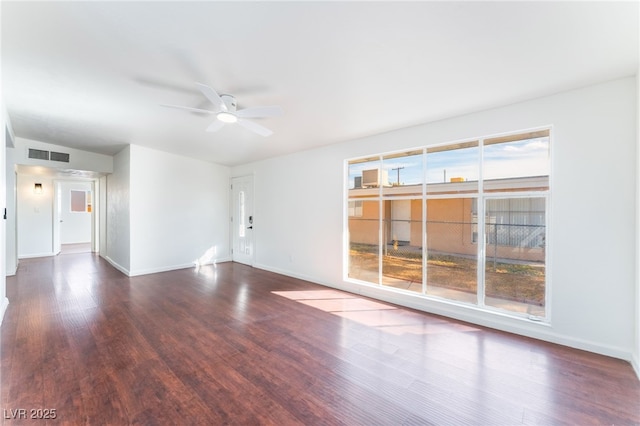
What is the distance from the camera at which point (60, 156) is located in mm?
5848

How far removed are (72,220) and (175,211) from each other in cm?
662

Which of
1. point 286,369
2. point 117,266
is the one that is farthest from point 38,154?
point 286,369

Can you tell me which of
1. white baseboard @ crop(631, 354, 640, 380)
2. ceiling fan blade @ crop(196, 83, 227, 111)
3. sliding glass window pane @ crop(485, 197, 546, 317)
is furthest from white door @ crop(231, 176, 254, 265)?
white baseboard @ crop(631, 354, 640, 380)

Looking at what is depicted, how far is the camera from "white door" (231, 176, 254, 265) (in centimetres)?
662

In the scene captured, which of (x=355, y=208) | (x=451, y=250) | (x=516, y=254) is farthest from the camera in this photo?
(x=355, y=208)

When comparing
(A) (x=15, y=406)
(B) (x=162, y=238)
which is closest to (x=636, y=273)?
(A) (x=15, y=406)

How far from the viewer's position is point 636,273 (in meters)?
2.38

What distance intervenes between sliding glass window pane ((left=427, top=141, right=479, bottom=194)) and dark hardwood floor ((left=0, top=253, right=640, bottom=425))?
1751 mm

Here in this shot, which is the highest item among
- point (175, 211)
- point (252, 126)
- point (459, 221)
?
point (252, 126)

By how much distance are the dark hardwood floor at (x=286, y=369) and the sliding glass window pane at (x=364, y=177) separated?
6.16ft

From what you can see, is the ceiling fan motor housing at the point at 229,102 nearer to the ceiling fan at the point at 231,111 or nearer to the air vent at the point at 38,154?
the ceiling fan at the point at 231,111

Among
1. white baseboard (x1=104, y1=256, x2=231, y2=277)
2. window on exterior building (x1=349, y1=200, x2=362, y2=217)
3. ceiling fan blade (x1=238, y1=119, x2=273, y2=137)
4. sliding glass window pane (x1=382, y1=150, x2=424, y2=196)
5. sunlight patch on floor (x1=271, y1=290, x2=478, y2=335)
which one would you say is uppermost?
ceiling fan blade (x1=238, y1=119, x2=273, y2=137)

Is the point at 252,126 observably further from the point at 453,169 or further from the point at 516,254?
the point at 516,254

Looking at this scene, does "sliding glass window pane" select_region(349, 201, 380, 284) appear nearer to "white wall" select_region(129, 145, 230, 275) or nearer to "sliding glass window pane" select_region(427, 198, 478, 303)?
"sliding glass window pane" select_region(427, 198, 478, 303)
